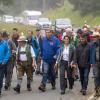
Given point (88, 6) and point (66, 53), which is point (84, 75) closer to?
point (66, 53)

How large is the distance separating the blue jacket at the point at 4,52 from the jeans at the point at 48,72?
1.20 metres

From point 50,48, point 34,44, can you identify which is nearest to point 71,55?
point 50,48

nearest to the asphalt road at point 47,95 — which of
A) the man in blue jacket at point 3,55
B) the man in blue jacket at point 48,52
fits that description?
the man in blue jacket at point 48,52

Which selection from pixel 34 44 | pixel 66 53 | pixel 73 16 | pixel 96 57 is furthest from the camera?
pixel 73 16

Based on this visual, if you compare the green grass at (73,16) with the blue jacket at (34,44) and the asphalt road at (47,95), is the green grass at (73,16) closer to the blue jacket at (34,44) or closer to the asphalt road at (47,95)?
the blue jacket at (34,44)

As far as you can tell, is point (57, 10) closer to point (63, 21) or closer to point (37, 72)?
point (63, 21)

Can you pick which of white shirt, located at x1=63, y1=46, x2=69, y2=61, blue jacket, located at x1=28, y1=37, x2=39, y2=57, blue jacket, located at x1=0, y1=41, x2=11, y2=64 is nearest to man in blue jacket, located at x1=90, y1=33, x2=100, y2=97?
white shirt, located at x1=63, y1=46, x2=69, y2=61

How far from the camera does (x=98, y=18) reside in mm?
75312

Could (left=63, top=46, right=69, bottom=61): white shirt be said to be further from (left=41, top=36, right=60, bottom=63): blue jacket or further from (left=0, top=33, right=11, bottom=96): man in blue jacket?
(left=0, top=33, right=11, bottom=96): man in blue jacket

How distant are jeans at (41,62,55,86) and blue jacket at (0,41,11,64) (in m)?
1.20

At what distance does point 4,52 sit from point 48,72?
159 cm

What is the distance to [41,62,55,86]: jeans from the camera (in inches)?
655

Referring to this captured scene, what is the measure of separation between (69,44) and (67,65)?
636mm

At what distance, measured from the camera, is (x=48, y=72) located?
16.9 metres
